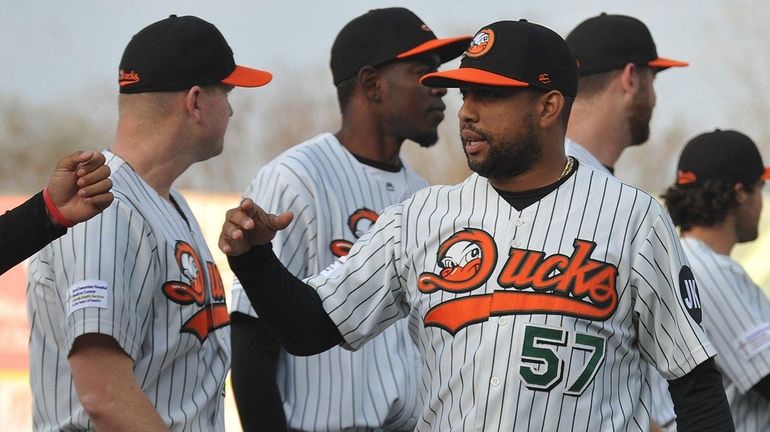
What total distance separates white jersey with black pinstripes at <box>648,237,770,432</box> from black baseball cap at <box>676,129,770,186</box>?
0.43 m

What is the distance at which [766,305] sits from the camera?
5.30 m

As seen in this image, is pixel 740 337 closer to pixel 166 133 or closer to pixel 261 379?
pixel 261 379

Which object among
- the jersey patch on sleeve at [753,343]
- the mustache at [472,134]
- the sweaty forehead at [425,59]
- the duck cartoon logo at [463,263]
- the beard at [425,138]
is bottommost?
the jersey patch on sleeve at [753,343]

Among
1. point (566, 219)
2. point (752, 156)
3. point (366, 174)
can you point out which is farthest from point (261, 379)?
point (752, 156)

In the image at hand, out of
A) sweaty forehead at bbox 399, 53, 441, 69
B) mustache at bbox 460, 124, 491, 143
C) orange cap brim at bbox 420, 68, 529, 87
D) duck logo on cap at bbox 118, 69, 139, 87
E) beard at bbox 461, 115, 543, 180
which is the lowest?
beard at bbox 461, 115, 543, 180

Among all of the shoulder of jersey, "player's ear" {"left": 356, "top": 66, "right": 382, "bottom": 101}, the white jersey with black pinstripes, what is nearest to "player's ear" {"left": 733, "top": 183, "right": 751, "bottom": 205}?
the white jersey with black pinstripes

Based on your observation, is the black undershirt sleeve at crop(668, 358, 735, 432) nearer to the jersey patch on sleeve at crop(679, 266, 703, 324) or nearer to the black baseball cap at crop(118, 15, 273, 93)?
the jersey patch on sleeve at crop(679, 266, 703, 324)

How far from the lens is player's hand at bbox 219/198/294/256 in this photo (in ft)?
10.7

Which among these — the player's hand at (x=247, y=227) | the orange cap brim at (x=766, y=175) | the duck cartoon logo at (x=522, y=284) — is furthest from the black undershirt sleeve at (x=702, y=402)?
the orange cap brim at (x=766, y=175)

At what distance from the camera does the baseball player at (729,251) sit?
5.05 metres

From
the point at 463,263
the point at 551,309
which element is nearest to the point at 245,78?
the point at 463,263

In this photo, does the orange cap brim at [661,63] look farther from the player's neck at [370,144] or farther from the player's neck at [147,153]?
the player's neck at [147,153]

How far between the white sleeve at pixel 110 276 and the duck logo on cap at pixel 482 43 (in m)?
1.08

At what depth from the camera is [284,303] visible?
351 centimetres
